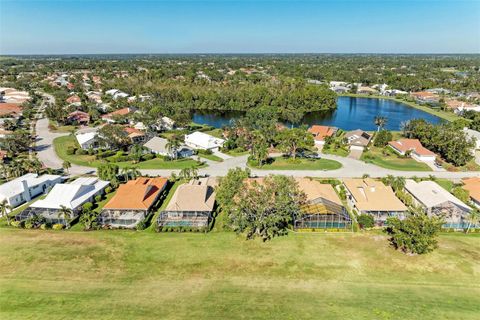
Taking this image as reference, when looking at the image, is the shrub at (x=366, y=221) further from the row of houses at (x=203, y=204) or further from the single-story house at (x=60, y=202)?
the single-story house at (x=60, y=202)

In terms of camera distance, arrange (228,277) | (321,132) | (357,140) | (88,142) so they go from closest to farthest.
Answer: (228,277), (88,142), (357,140), (321,132)

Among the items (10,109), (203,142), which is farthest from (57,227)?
(10,109)

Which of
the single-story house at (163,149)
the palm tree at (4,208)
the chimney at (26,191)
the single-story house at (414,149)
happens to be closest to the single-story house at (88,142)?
the single-story house at (163,149)

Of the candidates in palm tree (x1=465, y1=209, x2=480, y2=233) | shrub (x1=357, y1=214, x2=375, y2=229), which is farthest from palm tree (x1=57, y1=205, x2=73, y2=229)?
palm tree (x1=465, y1=209, x2=480, y2=233)

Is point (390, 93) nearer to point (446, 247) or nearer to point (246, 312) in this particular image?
point (446, 247)

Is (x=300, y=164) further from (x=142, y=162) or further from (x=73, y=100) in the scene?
(x=73, y=100)

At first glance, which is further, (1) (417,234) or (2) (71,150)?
(2) (71,150)
